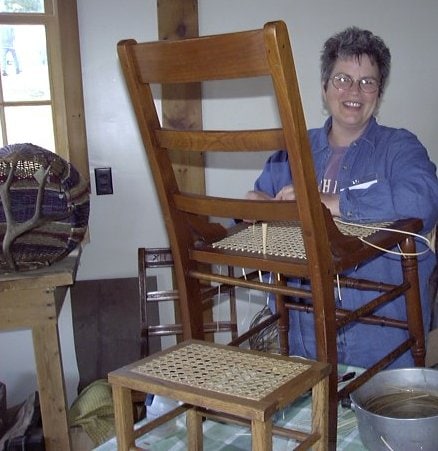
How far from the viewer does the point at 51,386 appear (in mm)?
2145

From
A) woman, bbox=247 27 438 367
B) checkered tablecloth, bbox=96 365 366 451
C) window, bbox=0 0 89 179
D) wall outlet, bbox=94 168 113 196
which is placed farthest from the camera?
wall outlet, bbox=94 168 113 196

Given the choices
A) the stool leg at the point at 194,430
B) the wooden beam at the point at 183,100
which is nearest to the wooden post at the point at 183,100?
the wooden beam at the point at 183,100

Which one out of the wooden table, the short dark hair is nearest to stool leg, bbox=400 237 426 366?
the short dark hair

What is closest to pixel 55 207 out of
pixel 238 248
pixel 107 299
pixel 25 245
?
pixel 25 245

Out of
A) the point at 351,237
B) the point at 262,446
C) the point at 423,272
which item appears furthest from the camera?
the point at 423,272

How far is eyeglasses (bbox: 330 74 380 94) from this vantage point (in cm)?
166

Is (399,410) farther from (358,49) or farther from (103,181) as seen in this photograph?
(103,181)

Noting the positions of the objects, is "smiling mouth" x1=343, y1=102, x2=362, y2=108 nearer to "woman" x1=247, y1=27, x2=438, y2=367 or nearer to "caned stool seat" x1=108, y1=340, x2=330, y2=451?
"woman" x1=247, y1=27, x2=438, y2=367

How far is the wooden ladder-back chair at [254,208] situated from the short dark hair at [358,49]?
52 cm

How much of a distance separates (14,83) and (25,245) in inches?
32.0

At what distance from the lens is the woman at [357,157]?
1604 millimetres

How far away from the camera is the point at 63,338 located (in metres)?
2.70

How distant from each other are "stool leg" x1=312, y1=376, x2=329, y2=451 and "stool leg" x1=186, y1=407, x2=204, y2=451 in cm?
27

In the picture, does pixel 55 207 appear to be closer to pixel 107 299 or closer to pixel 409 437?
pixel 107 299
